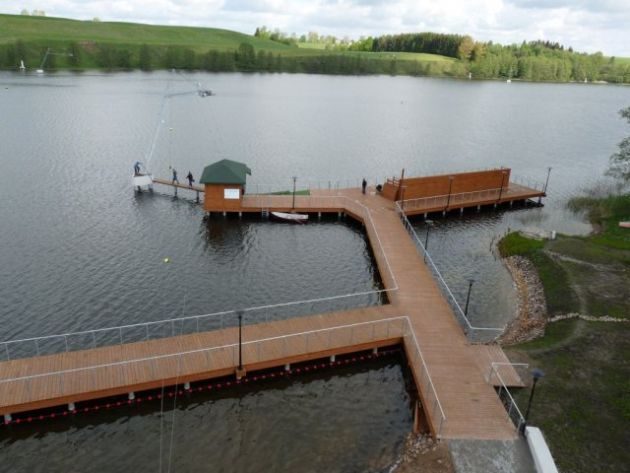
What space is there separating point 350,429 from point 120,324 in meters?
15.1

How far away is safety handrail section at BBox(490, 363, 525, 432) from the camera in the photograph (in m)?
20.1

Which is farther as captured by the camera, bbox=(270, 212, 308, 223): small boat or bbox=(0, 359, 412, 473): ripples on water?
bbox=(270, 212, 308, 223): small boat

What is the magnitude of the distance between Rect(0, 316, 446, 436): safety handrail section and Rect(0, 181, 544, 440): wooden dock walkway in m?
0.04

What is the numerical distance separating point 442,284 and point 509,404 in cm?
1432

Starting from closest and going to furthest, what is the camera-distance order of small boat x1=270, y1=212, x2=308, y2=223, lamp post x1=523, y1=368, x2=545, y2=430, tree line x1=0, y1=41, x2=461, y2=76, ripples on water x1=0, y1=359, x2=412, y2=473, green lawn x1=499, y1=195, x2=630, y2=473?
lamp post x1=523, y1=368, x2=545, y2=430
green lawn x1=499, y1=195, x2=630, y2=473
ripples on water x1=0, y1=359, x2=412, y2=473
small boat x1=270, y1=212, x2=308, y2=223
tree line x1=0, y1=41, x2=461, y2=76

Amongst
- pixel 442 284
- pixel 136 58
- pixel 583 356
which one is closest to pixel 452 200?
pixel 442 284

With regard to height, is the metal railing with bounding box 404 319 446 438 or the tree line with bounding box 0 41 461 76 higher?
the tree line with bounding box 0 41 461 76

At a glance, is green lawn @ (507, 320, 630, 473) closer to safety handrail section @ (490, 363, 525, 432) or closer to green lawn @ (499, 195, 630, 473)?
green lawn @ (499, 195, 630, 473)

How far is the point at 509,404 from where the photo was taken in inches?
849

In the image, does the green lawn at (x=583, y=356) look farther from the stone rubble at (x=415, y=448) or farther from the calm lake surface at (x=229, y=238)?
the stone rubble at (x=415, y=448)

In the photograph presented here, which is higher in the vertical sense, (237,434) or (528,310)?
(528,310)

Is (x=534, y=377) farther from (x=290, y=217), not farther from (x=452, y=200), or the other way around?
(x=452, y=200)

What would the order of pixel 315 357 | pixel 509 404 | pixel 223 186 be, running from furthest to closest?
pixel 223 186 < pixel 315 357 < pixel 509 404

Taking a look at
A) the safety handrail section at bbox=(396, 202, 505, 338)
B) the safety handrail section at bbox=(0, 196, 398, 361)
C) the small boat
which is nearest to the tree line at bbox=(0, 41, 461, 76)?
the small boat
